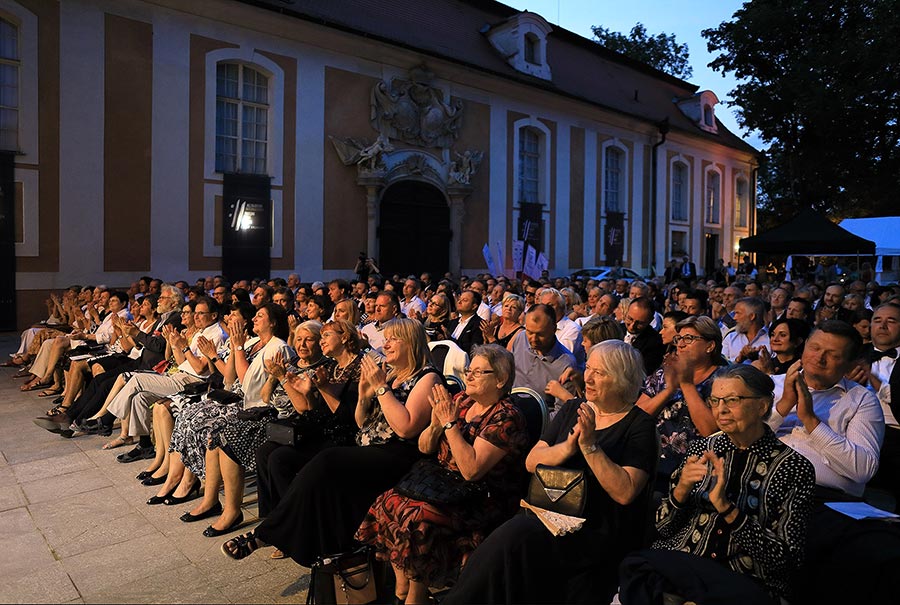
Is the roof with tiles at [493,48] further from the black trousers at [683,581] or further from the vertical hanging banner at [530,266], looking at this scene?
the black trousers at [683,581]

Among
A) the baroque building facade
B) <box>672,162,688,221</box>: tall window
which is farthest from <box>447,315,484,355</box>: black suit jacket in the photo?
<box>672,162,688,221</box>: tall window

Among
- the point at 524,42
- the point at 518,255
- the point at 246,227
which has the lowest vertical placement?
the point at 518,255

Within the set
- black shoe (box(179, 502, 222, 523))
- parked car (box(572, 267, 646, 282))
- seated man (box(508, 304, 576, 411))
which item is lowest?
black shoe (box(179, 502, 222, 523))

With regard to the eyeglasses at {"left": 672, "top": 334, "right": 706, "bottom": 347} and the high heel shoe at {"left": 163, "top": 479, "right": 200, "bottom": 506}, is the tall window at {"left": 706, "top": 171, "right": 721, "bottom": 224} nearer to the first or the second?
the eyeglasses at {"left": 672, "top": 334, "right": 706, "bottom": 347}

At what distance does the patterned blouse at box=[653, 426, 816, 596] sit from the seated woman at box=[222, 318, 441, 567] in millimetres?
1507

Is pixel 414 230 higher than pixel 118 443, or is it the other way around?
pixel 414 230

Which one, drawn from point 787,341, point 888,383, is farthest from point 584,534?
point 888,383

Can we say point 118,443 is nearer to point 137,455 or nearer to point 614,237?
point 137,455

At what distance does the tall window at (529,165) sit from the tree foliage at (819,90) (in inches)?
391

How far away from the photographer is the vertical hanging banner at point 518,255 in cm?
2072

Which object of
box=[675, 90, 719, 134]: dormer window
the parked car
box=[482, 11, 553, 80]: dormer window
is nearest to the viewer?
box=[482, 11, 553, 80]: dormer window

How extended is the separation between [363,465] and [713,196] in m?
34.4

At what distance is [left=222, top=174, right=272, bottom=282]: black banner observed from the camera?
16328mm

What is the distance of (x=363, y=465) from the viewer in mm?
3600
